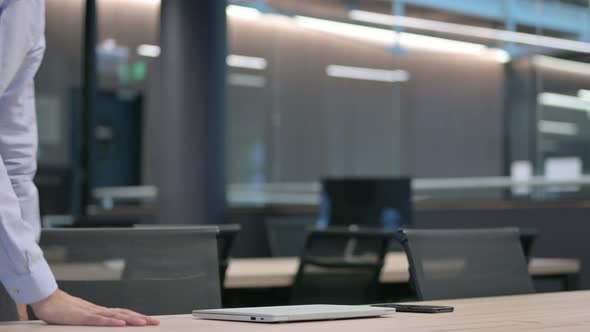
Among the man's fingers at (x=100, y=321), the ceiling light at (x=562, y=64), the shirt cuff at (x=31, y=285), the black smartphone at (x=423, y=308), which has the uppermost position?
the ceiling light at (x=562, y=64)

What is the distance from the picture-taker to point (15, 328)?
167 centimetres

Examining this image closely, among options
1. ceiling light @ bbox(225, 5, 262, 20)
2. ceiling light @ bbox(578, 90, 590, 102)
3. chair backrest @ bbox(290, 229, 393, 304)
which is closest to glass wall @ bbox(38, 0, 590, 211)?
ceiling light @ bbox(225, 5, 262, 20)

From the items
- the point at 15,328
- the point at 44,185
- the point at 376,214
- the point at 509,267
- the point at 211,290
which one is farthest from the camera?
the point at 44,185

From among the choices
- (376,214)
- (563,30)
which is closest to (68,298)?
(376,214)

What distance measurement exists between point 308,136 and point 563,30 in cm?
240

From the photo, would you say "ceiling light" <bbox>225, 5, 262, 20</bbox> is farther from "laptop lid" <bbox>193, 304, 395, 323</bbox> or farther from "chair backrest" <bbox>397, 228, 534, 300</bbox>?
"laptop lid" <bbox>193, 304, 395, 323</bbox>

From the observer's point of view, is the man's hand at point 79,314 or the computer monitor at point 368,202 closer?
the man's hand at point 79,314

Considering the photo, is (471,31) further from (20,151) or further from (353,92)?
(20,151)

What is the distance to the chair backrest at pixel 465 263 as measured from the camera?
2453 mm

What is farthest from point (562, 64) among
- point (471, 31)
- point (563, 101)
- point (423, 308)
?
point (423, 308)

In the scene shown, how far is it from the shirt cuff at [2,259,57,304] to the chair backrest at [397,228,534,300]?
1012 millimetres

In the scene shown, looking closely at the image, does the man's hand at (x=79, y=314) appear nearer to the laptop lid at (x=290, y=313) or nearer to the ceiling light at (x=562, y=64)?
the laptop lid at (x=290, y=313)

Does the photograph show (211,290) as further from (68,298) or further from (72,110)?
(72,110)

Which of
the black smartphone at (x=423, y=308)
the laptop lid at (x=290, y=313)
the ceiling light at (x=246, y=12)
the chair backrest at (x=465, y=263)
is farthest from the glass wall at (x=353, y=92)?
the laptop lid at (x=290, y=313)
